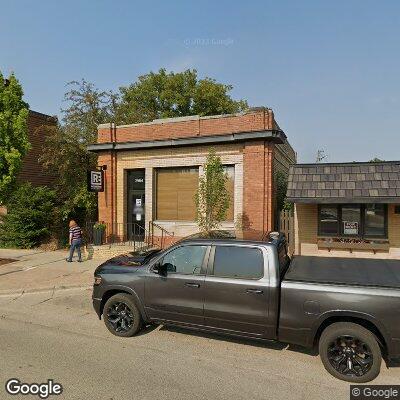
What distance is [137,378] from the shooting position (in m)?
4.28

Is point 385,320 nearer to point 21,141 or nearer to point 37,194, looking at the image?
point 21,141

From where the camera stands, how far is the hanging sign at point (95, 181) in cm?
1348

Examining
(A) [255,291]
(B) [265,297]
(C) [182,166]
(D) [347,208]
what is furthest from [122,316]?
(C) [182,166]

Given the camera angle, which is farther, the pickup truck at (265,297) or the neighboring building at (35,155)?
the neighboring building at (35,155)

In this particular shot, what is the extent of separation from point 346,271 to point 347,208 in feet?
20.5

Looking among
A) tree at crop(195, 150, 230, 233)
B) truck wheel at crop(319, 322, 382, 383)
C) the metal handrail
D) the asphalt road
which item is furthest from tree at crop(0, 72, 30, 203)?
truck wheel at crop(319, 322, 382, 383)

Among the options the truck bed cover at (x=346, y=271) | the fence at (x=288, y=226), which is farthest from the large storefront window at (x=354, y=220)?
the truck bed cover at (x=346, y=271)

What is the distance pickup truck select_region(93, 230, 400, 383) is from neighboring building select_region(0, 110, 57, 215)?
1474cm

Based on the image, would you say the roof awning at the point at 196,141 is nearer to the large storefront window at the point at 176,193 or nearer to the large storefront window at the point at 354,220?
the large storefront window at the point at 176,193

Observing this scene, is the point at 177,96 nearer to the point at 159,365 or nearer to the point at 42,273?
the point at 42,273

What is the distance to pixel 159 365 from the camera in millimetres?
4641

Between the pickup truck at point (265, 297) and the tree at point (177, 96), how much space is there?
90.2 ft

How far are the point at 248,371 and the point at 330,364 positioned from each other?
108 cm

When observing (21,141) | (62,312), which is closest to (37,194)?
(21,141)
